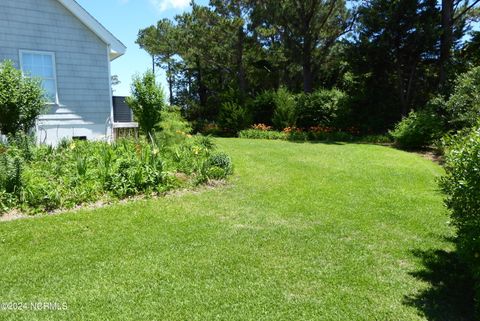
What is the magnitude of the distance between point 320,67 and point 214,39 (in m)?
7.79

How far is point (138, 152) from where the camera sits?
790 centimetres

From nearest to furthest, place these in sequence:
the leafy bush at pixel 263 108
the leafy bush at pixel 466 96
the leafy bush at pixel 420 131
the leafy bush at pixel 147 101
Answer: the leafy bush at pixel 466 96, the leafy bush at pixel 147 101, the leafy bush at pixel 420 131, the leafy bush at pixel 263 108

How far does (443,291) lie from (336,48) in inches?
917

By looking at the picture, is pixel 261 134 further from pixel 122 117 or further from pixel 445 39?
pixel 445 39

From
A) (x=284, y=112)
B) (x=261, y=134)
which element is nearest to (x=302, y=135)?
(x=261, y=134)

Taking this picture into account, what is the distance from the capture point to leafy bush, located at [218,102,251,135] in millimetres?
18922

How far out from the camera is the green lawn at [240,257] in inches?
126

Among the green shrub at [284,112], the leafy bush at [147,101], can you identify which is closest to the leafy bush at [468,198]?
the leafy bush at [147,101]

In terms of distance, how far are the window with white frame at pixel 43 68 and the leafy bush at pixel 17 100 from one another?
130cm

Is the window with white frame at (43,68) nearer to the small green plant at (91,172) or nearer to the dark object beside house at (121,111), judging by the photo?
the dark object beside house at (121,111)

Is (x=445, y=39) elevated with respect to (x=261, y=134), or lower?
elevated

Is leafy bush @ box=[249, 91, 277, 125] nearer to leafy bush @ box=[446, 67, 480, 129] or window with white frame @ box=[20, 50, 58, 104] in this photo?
leafy bush @ box=[446, 67, 480, 129]

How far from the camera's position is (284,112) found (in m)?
18.5

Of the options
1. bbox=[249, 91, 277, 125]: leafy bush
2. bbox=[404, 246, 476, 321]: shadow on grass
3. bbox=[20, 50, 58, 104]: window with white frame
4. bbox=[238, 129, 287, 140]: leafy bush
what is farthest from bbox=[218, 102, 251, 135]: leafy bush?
bbox=[404, 246, 476, 321]: shadow on grass
